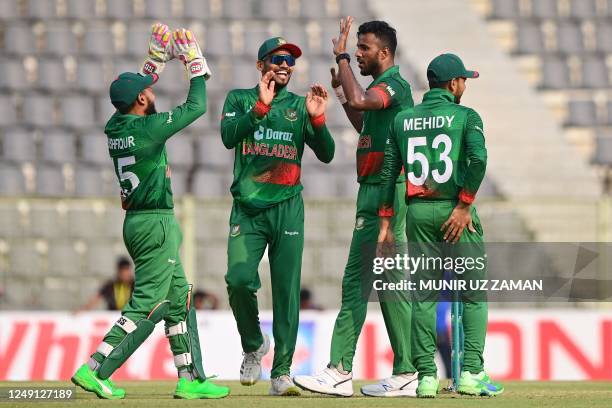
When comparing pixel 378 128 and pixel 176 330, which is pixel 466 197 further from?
pixel 176 330

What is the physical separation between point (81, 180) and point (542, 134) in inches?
264

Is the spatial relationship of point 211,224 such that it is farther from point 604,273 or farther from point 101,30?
point 101,30

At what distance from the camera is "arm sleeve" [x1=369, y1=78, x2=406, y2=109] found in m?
8.78

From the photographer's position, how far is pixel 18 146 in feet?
61.3

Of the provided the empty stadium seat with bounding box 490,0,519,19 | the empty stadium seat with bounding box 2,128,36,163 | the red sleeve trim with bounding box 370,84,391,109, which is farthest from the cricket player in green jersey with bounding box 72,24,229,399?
the empty stadium seat with bounding box 490,0,519,19

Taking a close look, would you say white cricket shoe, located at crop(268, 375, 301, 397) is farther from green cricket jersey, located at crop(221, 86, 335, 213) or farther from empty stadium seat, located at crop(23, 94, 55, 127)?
empty stadium seat, located at crop(23, 94, 55, 127)

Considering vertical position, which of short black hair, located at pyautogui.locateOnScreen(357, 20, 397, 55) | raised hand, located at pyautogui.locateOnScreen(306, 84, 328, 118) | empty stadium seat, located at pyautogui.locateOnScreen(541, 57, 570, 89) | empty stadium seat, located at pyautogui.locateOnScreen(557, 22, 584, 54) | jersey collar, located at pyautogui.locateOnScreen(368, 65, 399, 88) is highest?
empty stadium seat, located at pyautogui.locateOnScreen(557, 22, 584, 54)

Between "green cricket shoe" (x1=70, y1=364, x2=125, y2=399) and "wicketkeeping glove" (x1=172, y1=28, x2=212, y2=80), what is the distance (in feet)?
6.47

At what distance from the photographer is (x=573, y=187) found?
62.0 ft

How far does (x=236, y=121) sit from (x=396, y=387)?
200 cm

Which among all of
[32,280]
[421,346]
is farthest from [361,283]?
[32,280]

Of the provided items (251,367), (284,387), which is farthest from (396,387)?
(251,367)

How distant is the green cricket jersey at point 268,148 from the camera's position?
8.89 meters

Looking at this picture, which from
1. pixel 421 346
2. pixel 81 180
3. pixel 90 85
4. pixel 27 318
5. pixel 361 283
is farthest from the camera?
pixel 90 85
